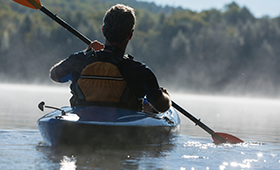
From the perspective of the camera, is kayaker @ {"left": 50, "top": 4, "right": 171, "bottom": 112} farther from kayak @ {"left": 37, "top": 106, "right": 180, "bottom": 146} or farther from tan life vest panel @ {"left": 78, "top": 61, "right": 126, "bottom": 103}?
kayak @ {"left": 37, "top": 106, "right": 180, "bottom": 146}

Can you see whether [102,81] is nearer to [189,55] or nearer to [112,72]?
[112,72]

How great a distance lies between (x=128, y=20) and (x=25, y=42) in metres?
56.0

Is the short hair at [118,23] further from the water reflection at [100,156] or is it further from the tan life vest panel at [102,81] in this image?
the water reflection at [100,156]

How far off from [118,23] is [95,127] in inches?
35.8

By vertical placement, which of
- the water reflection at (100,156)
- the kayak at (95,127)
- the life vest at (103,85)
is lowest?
the water reflection at (100,156)

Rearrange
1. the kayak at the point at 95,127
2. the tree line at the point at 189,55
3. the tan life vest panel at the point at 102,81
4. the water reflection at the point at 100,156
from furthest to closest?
the tree line at the point at 189,55 → the tan life vest panel at the point at 102,81 → the kayak at the point at 95,127 → the water reflection at the point at 100,156

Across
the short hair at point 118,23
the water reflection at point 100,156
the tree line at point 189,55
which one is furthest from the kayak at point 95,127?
the tree line at point 189,55

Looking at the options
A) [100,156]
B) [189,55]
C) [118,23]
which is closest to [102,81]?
[118,23]

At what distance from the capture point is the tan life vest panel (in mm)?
3307

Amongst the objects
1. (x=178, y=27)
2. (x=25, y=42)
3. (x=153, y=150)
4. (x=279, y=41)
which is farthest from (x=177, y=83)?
(x=153, y=150)

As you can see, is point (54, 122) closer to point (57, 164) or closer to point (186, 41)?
point (57, 164)

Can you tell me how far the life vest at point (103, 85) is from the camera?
3.31 meters

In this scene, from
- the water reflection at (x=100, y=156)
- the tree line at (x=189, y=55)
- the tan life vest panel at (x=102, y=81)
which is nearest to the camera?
the water reflection at (x=100, y=156)

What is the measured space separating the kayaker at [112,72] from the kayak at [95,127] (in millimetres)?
107
